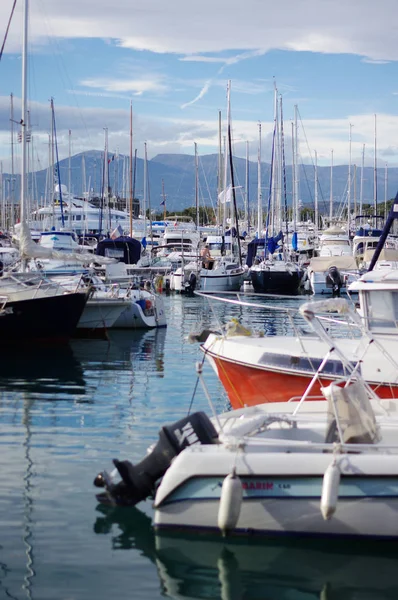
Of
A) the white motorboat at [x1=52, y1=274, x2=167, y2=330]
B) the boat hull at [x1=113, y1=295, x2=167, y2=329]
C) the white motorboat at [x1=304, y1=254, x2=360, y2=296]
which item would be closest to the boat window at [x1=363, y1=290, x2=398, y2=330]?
the white motorboat at [x1=52, y1=274, x2=167, y2=330]

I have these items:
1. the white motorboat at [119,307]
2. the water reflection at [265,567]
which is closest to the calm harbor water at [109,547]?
the water reflection at [265,567]

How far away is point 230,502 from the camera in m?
9.23

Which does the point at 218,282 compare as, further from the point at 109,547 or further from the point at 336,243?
the point at 109,547

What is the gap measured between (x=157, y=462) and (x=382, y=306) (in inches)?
277

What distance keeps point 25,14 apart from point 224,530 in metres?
24.1

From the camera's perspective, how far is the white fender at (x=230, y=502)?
9.20 m

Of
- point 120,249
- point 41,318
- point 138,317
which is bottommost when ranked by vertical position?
point 138,317

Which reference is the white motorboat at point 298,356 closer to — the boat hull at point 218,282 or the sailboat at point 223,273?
the sailboat at point 223,273

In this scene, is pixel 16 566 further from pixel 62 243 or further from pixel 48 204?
pixel 48 204

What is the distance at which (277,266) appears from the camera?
49.3 m

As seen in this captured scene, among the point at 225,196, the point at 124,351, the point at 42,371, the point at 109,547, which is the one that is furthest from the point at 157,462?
the point at 225,196

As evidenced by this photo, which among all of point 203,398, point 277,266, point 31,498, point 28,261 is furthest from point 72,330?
point 277,266

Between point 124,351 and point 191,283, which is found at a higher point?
point 191,283

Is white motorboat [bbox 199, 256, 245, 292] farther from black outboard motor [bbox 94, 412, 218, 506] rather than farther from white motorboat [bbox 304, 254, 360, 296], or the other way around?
black outboard motor [bbox 94, 412, 218, 506]
